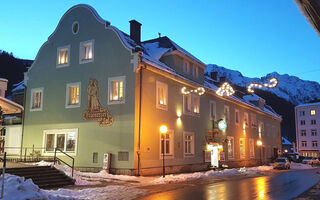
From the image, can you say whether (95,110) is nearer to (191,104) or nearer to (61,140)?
(61,140)

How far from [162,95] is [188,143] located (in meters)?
5.55

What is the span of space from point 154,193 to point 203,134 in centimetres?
1695

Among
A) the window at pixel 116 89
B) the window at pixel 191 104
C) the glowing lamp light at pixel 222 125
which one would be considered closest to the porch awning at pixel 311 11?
the window at pixel 116 89

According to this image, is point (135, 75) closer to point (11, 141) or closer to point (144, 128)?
point (144, 128)

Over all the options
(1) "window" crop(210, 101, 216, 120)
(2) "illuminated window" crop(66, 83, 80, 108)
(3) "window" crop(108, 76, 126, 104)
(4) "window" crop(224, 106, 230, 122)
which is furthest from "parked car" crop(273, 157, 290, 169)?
(2) "illuminated window" crop(66, 83, 80, 108)

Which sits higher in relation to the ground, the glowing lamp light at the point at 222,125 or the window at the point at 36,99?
the window at the point at 36,99

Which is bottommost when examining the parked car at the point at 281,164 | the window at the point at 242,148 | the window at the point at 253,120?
the parked car at the point at 281,164

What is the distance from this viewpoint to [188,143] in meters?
28.0

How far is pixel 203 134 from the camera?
99.6ft

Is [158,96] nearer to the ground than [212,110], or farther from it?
farther from it

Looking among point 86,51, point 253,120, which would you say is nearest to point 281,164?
point 253,120

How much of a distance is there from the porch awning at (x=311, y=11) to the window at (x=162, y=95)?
1819 cm

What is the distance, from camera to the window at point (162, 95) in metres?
24.3

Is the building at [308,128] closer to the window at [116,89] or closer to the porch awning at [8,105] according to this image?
the window at [116,89]
